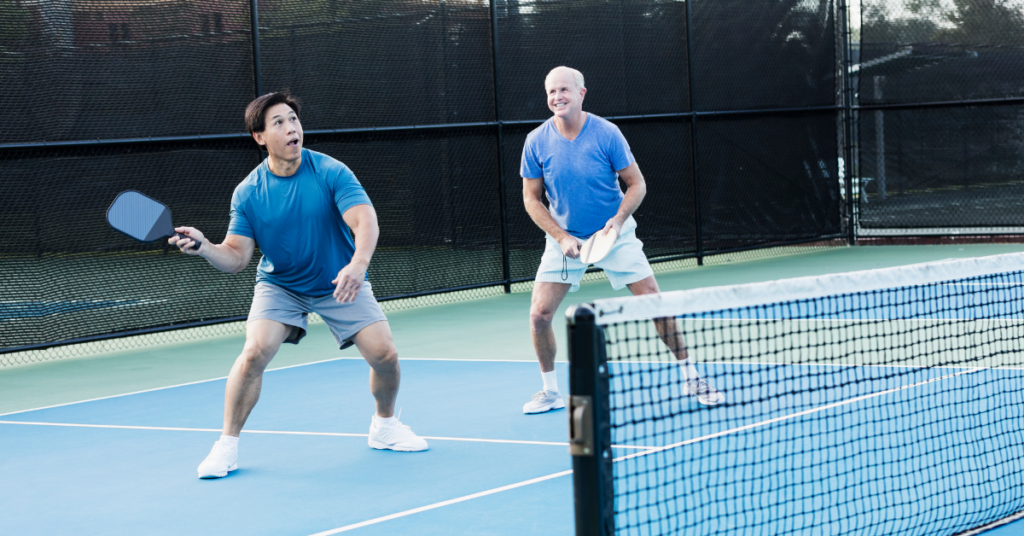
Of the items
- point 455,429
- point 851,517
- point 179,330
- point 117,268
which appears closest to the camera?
point 851,517

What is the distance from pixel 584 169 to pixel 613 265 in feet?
1.53

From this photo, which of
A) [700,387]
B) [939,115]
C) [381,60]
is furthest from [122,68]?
[939,115]

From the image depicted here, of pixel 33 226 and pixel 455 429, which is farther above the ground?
pixel 33 226

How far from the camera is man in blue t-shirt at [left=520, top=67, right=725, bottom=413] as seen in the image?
18.1ft

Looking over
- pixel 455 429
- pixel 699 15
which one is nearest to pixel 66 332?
pixel 455 429

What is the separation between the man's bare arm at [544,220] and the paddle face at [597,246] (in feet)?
0.14

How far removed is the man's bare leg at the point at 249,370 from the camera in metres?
4.71

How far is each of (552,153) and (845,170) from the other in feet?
32.0

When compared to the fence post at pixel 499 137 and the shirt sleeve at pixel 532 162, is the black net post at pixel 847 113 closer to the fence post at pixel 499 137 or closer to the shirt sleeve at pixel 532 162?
the fence post at pixel 499 137

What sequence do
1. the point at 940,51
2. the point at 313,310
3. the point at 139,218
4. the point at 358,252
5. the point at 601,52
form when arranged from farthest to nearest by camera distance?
the point at 940,51 < the point at 601,52 < the point at 313,310 < the point at 358,252 < the point at 139,218

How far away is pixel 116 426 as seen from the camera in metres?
5.97

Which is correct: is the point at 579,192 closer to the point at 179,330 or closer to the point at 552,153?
the point at 552,153

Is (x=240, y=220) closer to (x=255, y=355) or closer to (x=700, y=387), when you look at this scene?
(x=255, y=355)

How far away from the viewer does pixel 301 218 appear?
15.7 ft
